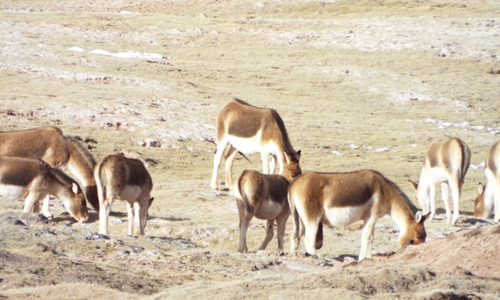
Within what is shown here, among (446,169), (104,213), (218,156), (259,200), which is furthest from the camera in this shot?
(218,156)

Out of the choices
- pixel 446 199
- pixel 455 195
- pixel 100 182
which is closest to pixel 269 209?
pixel 100 182

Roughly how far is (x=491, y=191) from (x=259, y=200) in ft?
24.0

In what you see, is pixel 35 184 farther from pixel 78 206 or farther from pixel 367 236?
pixel 367 236

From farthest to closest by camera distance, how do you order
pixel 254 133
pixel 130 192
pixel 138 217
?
pixel 254 133 → pixel 138 217 → pixel 130 192

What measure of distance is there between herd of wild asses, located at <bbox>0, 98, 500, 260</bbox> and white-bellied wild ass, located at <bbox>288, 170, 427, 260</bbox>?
→ 0.02 meters

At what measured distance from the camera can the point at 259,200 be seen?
15.6m

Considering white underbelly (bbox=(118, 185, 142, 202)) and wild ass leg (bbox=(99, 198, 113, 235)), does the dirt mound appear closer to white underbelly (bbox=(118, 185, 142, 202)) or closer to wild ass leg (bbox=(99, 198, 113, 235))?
white underbelly (bbox=(118, 185, 142, 202))

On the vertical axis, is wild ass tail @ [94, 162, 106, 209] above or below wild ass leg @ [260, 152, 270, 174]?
above

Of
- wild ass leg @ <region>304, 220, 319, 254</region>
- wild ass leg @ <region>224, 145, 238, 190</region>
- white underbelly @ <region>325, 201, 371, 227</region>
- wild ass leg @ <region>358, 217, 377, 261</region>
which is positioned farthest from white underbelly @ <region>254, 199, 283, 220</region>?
wild ass leg @ <region>224, 145, 238, 190</region>

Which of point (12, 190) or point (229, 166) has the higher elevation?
point (12, 190)

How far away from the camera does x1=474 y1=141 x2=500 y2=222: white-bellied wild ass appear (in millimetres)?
20234

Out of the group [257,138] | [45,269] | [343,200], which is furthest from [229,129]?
[45,269]

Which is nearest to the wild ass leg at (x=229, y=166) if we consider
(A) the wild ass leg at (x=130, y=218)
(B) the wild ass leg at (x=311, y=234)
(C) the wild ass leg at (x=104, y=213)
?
(A) the wild ass leg at (x=130, y=218)

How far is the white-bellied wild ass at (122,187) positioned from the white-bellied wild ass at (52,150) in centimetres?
208
